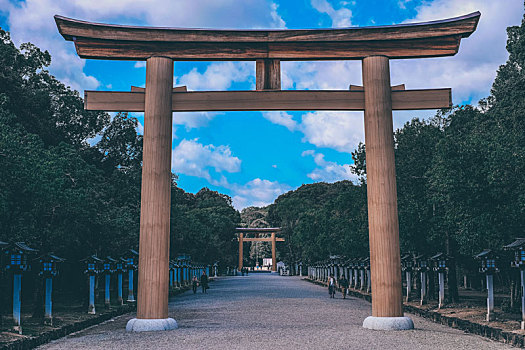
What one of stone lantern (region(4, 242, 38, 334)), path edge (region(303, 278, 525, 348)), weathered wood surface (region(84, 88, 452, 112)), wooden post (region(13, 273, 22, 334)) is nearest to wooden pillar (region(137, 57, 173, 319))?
weathered wood surface (region(84, 88, 452, 112))

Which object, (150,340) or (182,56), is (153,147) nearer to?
(182,56)

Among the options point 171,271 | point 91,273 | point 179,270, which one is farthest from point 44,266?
point 179,270

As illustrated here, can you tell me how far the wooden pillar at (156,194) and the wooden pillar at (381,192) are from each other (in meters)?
5.21

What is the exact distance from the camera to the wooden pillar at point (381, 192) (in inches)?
512

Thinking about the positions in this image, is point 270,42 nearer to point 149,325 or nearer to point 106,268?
point 149,325

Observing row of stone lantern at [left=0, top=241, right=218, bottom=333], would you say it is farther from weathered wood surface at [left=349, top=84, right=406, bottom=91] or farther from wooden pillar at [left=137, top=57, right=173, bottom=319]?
weathered wood surface at [left=349, top=84, right=406, bottom=91]

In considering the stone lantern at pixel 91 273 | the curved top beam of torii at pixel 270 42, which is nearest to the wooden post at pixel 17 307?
the stone lantern at pixel 91 273

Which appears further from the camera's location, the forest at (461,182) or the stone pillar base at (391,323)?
the forest at (461,182)

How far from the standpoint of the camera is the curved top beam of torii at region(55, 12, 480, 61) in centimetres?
1394

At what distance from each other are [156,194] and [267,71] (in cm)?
440

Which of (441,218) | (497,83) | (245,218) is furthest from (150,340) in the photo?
(245,218)

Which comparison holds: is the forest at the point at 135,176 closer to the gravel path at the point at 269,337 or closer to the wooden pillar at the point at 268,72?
the gravel path at the point at 269,337

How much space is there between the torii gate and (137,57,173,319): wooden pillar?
1.1 inches

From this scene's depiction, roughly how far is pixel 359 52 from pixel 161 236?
23.5 ft
